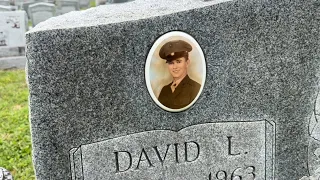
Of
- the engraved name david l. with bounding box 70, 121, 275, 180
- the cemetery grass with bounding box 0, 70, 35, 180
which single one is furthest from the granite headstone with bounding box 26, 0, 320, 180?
the cemetery grass with bounding box 0, 70, 35, 180

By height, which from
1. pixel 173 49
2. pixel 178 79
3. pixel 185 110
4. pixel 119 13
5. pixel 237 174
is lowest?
pixel 237 174

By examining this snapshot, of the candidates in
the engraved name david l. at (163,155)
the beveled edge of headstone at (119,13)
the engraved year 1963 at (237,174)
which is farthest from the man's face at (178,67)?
the engraved year 1963 at (237,174)

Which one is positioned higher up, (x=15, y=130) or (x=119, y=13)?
Answer: (x=119, y=13)

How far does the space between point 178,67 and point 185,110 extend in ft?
0.72

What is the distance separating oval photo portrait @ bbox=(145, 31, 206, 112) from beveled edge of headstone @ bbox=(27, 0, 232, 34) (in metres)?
0.14

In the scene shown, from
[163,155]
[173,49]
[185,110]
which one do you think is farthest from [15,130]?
[173,49]

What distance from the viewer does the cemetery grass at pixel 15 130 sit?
10.8 ft

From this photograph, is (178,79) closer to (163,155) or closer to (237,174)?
(163,155)

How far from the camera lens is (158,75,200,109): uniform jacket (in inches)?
76.9

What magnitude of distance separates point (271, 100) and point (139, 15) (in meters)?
0.77

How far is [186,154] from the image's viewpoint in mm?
2090

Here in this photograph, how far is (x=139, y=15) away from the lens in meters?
1.93

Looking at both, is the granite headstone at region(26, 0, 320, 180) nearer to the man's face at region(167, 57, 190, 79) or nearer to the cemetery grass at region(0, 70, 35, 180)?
the man's face at region(167, 57, 190, 79)

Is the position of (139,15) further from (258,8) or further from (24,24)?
(24,24)
